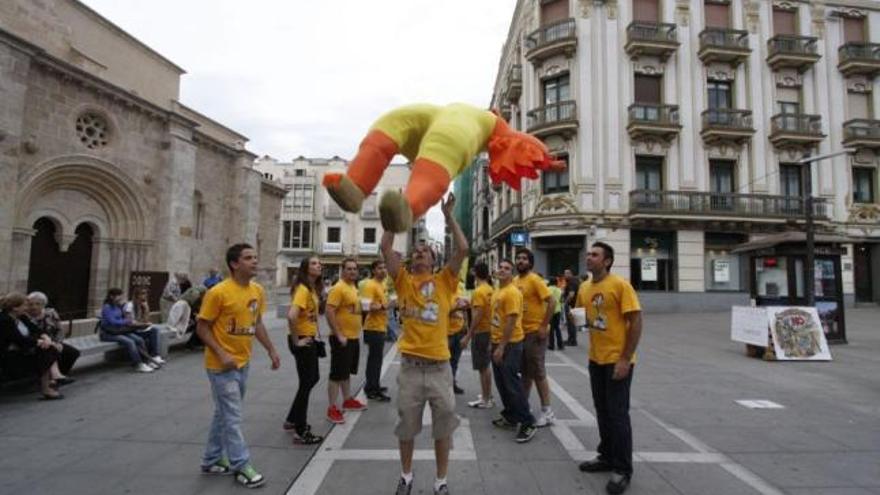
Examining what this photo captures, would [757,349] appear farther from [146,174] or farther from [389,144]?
[146,174]

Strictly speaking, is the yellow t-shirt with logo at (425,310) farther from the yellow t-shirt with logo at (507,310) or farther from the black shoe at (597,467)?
the black shoe at (597,467)

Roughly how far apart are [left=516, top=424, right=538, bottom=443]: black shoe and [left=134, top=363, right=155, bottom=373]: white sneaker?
6.20 meters

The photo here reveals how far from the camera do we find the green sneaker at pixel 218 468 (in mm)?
3693

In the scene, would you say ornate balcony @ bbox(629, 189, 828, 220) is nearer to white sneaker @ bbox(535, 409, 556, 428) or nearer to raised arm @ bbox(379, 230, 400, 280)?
white sneaker @ bbox(535, 409, 556, 428)

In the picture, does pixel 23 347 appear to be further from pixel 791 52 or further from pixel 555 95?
pixel 791 52

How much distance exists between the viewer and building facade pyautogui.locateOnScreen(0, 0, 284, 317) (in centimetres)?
1051

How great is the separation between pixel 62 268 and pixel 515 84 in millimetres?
Result: 20033

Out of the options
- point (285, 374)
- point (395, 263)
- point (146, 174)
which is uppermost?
point (146, 174)

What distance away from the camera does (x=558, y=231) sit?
19984 mm

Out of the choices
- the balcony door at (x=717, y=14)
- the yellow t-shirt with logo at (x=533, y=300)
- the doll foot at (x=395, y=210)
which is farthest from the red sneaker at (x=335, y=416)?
the balcony door at (x=717, y=14)

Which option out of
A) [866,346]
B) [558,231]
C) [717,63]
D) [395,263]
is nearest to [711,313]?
[558,231]

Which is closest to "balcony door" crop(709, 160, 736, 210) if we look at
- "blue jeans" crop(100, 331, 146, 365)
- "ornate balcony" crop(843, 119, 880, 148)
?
"ornate balcony" crop(843, 119, 880, 148)

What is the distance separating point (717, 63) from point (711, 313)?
11.1 m

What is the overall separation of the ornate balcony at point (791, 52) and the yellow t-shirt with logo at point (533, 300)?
22.5 m
